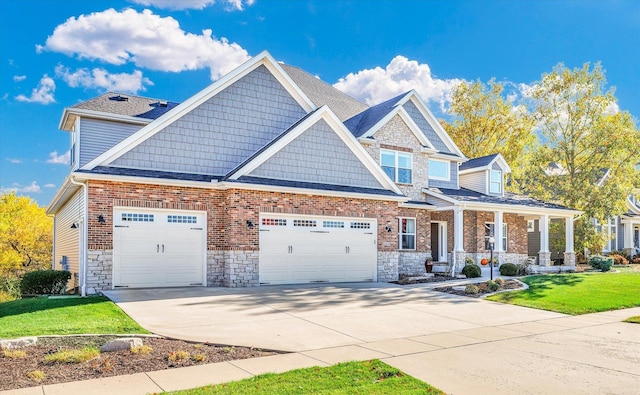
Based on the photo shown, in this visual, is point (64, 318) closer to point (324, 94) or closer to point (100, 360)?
point (100, 360)

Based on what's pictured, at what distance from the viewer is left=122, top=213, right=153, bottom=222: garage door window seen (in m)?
14.9

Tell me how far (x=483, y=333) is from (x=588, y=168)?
2417cm

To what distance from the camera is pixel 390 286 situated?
17.8m

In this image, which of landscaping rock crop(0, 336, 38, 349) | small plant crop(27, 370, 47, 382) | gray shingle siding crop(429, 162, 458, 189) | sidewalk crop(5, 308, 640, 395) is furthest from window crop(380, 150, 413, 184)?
small plant crop(27, 370, 47, 382)

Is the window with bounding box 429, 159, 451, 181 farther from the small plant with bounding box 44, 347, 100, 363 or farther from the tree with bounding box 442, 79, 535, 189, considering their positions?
the small plant with bounding box 44, 347, 100, 363

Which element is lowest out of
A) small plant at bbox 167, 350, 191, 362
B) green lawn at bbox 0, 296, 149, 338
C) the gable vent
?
green lawn at bbox 0, 296, 149, 338

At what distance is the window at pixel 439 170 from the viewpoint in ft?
84.6

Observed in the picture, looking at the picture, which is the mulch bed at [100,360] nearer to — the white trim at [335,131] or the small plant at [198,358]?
the small plant at [198,358]

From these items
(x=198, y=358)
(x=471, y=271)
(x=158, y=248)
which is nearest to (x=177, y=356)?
(x=198, y=358)

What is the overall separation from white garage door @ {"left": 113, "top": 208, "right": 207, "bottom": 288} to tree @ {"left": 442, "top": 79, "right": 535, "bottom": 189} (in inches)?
1164

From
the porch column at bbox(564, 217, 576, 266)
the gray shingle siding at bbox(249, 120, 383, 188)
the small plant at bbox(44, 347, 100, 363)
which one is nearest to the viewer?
the small plant at bbox(44, 347, 100, 363)

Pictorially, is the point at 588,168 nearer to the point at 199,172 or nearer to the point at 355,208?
the point at 355,208

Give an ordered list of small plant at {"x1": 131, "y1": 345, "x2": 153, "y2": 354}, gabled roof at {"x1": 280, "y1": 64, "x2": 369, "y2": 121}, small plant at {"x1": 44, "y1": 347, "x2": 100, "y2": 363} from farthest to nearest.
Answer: gabled roof at {"x1": 280, "y1": 64, "x2": 369, "y2": 121}, small plant at {"x1": 131, "y1": 345, "x2": 153, "y2": 354}, small plant at {"x1": 44, "y1": 347, "x2": 100, "y2": 363}

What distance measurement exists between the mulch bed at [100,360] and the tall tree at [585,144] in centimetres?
2727
